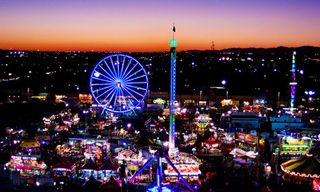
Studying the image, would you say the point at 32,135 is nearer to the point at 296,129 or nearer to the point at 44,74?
the point at 296,129

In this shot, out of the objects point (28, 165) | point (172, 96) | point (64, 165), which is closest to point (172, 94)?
point (172, 96)

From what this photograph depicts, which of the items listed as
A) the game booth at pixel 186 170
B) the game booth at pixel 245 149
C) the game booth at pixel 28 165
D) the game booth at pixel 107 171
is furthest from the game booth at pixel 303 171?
the game booth at pixel 28 165

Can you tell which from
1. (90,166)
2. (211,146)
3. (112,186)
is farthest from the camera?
(211,146)

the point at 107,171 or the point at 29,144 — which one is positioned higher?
the point at 29,144

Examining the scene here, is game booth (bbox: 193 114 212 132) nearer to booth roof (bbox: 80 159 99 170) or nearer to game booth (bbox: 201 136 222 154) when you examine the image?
game booth (bbox: 201 136 222 154)

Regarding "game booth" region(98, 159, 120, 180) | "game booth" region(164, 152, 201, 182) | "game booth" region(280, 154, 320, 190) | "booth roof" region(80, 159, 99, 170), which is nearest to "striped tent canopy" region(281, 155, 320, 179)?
"game booth" region(280, 154, 320, 190)

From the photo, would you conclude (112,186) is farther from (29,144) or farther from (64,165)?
(29,144)

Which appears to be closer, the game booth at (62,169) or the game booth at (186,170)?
the game booth at (186,170)

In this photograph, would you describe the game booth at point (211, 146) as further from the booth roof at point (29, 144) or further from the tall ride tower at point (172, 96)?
the booth roof at point (29, 144)
